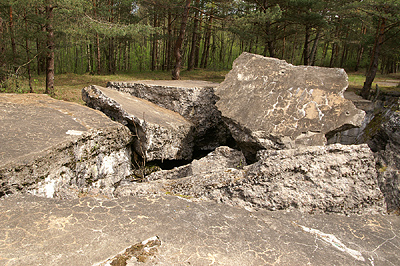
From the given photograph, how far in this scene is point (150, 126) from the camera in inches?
193

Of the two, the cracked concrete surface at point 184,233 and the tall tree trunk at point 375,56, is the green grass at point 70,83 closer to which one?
the tall tree trunk at point 375,56

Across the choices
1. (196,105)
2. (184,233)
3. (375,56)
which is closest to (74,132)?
(184,233)

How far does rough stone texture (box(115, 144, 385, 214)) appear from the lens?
3043mm

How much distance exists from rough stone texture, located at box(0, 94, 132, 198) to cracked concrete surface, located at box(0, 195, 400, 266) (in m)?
0.37

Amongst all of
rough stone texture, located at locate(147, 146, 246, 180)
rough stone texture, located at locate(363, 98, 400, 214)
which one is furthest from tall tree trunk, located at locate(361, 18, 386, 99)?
rough stone texture, located at locate(147, 146, 246, 180)

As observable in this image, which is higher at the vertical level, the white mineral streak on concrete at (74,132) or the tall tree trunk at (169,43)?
the tall tree trunk at (169,43)

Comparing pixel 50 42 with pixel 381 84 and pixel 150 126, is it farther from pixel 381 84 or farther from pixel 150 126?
pixel 381 84

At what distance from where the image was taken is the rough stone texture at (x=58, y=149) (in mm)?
3018

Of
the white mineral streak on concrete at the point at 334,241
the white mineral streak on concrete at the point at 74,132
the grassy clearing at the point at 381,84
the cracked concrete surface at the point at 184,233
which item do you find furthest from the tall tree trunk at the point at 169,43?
the white mineral streak on concrete at the point at 334,241

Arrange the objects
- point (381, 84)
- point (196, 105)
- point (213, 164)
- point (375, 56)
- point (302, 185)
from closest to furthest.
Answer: point (302, 185) → point (213, 164) → point (196, 105) → point (375, 56) → point (381, 84)

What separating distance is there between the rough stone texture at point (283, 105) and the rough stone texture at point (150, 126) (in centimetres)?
Result: 111

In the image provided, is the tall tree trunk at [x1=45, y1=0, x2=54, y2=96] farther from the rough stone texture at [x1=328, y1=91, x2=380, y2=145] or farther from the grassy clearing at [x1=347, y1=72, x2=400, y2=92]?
the grassy clearing at [x1=347, y1=72, x2=400, y2=92]

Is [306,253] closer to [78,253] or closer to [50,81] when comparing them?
[78,253]

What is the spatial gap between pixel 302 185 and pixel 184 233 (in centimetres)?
157
